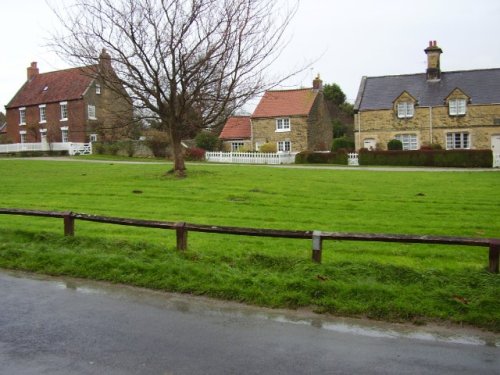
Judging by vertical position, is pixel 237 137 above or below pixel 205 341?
above

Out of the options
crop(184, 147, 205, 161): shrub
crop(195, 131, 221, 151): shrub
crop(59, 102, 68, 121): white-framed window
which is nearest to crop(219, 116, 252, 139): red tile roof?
crop(195, 131, 221, 151): shrub

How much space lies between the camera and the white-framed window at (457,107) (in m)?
43.2

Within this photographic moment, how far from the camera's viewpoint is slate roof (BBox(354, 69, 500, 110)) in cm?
4336

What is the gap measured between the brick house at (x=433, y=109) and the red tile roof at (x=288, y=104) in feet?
16.0

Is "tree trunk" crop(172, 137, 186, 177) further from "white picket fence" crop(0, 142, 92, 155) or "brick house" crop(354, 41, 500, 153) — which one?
"brick house" crop(354, 41, 500, 153)

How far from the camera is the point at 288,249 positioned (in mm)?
9586

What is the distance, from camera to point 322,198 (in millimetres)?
16156

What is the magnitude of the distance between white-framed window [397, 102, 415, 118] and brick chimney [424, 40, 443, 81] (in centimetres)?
356

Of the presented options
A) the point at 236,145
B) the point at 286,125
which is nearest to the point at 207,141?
the point at 236,145

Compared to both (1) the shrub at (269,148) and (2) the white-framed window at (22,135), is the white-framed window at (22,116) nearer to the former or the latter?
(2) the white-framed window at (22,135)

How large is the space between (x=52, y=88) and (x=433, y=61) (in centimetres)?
4015

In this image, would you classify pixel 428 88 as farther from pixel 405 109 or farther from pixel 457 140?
pixel 457 140

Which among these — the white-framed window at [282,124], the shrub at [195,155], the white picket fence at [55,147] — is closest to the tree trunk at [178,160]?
the shrub at [195,155]

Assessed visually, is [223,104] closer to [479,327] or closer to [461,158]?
[479,327]
